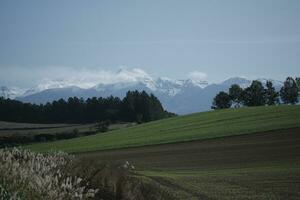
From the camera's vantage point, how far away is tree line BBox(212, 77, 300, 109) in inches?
5812

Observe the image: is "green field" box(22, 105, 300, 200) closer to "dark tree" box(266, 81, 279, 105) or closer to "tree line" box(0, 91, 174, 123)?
"dark tree" box(266, 81, 279, 105)

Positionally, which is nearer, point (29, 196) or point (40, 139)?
point (29, 196)

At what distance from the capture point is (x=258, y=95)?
147375mm

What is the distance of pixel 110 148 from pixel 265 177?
36.6m

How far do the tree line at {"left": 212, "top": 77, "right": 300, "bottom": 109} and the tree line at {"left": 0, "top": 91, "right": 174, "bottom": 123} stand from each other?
21855 mm

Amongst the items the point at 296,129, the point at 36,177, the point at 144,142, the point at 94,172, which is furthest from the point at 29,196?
the point at 144,142

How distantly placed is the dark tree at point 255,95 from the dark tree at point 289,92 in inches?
345

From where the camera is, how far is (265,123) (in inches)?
2379

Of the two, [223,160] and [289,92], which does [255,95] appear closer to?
[289,92]

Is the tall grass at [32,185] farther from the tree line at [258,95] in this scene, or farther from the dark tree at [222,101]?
the dark tree at [222,101]

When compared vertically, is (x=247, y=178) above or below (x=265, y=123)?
below

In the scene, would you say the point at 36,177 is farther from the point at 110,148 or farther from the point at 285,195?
the point at 110,148

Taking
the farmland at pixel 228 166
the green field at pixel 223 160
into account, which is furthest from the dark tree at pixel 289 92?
the farmland at pixel 228 166

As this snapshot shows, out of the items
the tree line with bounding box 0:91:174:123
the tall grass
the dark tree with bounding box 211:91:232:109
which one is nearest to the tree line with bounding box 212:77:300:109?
the dark tree with bounding box 211:91:232:109
